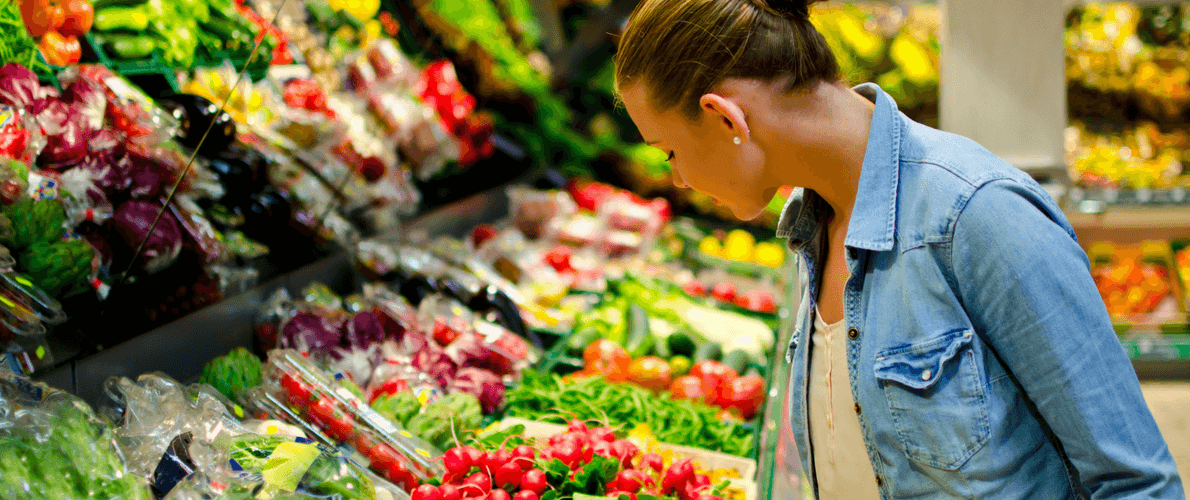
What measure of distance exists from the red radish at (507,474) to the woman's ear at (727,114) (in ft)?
2.84

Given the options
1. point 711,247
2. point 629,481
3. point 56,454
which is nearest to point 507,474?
point 629,481

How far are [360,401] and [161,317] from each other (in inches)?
24.1

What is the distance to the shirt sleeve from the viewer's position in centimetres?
103

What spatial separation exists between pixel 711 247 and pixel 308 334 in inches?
112

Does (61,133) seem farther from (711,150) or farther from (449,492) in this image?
(711,150)

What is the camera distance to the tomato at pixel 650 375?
8.91 ft

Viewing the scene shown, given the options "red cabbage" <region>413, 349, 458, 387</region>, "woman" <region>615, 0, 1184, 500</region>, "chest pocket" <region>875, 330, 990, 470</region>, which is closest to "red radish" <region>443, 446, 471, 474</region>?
"red cabbage" <region>413, 349, 458, 387</region>

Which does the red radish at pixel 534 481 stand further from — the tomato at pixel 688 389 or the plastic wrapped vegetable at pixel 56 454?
the tomato at pixel 688 389

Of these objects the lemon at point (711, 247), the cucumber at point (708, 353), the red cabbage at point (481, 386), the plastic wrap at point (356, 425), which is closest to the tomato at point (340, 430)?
the plastic wrap at point (356, 425)

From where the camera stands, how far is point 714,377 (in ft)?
8.72

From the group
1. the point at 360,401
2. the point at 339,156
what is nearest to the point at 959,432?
the point at 360,401

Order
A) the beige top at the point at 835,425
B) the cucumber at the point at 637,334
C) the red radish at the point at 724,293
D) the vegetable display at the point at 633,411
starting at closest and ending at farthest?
the beige top at the point at 835,425
the vegetable display at the point at 633,411
the cucumber at the point at 637,334
the red radish at the point at 724,293

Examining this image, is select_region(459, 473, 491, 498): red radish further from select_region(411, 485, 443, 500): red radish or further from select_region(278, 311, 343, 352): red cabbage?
select_region(278, 311, 343, 352): red cabbage

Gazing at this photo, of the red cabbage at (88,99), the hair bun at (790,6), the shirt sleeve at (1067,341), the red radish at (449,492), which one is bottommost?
Result: the red radish at (449,492)
